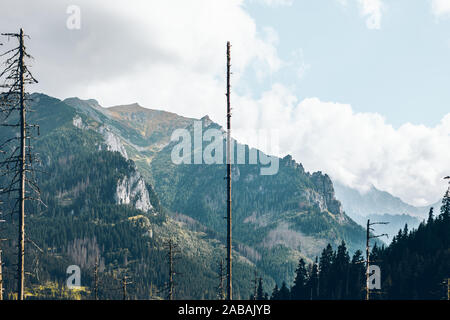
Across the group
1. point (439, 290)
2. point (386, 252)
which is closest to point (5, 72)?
point (439, 290)

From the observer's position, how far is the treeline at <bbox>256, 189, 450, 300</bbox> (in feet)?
349

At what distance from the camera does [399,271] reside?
11250 cm

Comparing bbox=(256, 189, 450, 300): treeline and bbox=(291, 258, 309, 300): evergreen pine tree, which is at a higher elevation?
bbox=(256, 189, 450, 300): treeline

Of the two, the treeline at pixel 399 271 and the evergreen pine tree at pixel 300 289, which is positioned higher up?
the treeline at pixel 399 271

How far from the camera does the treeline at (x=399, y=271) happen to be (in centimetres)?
10631

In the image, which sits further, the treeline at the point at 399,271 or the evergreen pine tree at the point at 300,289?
the evergreen pine tree at the point at 300,289

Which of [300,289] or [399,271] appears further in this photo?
[300,289]

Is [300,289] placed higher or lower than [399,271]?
lower

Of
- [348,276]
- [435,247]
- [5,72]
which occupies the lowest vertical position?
[348,276]

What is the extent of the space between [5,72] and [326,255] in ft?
407

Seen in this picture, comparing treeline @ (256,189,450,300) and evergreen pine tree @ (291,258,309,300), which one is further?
evergreen pine tree @ (291,258,309,300)
